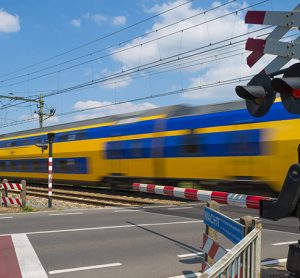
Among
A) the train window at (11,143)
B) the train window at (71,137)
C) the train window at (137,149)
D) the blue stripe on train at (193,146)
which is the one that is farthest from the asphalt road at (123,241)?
the train window at (11,143)

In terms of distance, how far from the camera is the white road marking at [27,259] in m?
6.68

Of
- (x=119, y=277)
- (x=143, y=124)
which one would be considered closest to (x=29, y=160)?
(x=143, y=124)

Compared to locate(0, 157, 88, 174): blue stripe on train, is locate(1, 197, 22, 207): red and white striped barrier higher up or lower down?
lower down

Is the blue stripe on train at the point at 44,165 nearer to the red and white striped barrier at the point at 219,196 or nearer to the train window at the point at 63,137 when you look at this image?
the train window at the point at 63,137

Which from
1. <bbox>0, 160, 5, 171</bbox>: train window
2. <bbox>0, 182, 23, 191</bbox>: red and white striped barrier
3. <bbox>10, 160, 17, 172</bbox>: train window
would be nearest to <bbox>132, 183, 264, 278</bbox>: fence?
<bbox>0, 182, 23, 191</bbox>: red and white striped barrier

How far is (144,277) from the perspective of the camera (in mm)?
6559

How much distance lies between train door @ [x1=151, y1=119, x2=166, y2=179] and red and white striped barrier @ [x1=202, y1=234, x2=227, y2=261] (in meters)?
15.3

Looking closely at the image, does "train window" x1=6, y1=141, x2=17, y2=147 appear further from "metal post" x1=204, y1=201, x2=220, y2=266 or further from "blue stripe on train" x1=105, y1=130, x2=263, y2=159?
"metal post" x1=204, y1=201, x2=220, y2=266

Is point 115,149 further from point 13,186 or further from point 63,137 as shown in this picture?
point 13,186

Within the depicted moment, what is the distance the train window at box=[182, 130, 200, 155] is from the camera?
19500 mm

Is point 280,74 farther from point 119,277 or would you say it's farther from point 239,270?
point 119,277

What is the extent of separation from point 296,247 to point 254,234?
33.6 inches

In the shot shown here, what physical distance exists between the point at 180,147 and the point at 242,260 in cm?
1660

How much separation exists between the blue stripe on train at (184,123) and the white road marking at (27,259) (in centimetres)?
999
